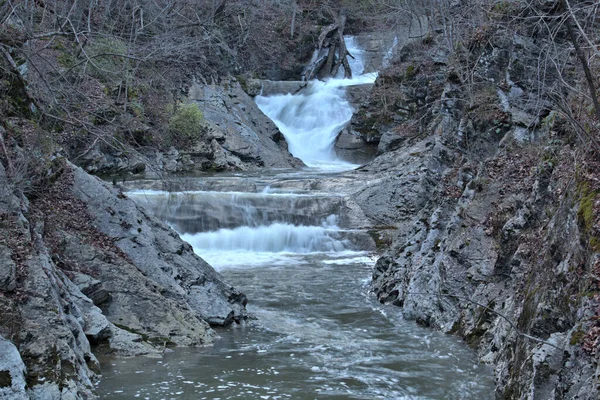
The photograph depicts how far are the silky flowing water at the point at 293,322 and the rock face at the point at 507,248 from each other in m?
0.59

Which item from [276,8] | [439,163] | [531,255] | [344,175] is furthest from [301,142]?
[531,255]

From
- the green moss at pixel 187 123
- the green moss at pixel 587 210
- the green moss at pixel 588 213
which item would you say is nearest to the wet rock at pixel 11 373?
the green moss at pixel 588 213

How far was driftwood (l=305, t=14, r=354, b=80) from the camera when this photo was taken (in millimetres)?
34375

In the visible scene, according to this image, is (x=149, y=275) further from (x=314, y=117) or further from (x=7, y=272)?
(x=314, y=117)

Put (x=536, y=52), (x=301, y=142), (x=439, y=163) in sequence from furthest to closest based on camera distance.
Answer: (x=301, y=142), (x=439, y=163), (x=536, y=52)

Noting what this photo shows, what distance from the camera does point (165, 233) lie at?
9.84 metres

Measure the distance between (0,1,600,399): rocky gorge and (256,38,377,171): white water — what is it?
39.5 feet

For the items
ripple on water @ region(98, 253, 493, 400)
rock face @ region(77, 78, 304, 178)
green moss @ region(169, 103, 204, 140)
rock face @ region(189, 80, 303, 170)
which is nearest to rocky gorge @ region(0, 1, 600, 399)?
ripple on water @ region(98, 253, 493, 400)

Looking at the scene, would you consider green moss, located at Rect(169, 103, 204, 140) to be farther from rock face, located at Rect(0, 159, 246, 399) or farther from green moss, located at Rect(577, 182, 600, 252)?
green moss, located at Rect(577, 182, 600, 252)

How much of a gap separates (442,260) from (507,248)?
1.25 m

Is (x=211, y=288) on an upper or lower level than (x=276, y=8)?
lower

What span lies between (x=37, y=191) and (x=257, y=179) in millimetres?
12792

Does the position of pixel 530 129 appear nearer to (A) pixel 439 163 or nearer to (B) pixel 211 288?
(A) pixel 439 163

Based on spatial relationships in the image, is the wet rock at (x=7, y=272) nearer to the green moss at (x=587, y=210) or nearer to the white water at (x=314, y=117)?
the green moss at (x=587, y=210)
